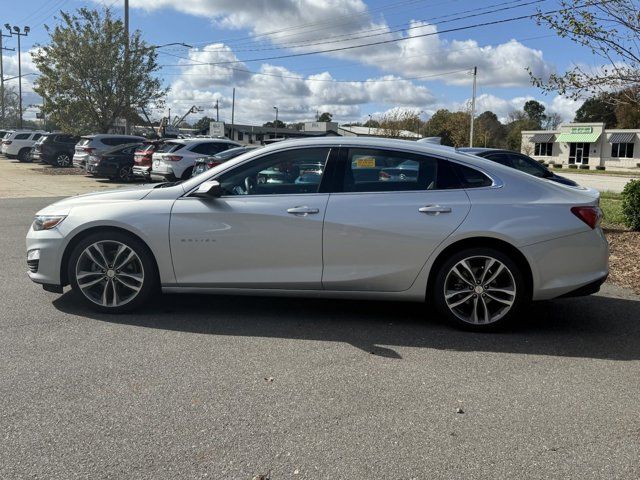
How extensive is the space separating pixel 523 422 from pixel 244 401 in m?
1.64

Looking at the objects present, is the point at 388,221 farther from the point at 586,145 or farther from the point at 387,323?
the point at 586,145

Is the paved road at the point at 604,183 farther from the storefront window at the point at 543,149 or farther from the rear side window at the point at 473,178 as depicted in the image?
the storefront window at the point at 543,149

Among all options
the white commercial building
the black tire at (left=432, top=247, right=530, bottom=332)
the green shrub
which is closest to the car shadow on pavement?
the black tire at (left=432, top=247, right=530, bottom=332)

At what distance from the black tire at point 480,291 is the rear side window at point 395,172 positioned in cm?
65

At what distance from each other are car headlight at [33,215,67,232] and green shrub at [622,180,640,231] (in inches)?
328

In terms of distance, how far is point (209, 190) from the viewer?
4.86 meters

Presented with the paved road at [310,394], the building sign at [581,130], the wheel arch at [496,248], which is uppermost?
the building sign at [581,130]

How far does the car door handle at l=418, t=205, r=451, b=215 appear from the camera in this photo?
186 inches

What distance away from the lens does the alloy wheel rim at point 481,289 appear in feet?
15.6

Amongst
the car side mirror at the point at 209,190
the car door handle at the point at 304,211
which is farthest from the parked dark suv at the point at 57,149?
the car door handle at the point at 304,211

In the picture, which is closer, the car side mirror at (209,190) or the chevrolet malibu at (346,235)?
the chevrolet malibu at (346,235)

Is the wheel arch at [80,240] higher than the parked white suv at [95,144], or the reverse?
the parked white suv at [95,144]

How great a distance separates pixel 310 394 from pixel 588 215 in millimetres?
2767

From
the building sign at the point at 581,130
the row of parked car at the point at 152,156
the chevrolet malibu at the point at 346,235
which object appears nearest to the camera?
the chevrolet malibu at the point at 346,235
